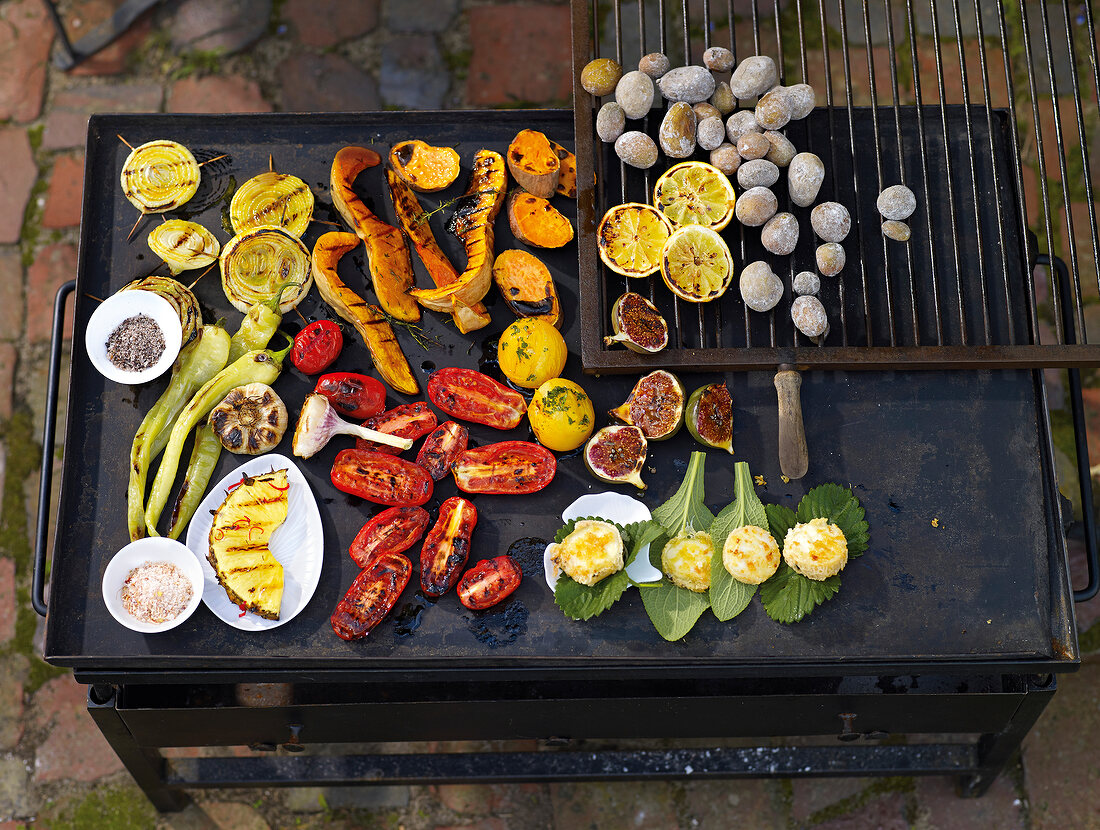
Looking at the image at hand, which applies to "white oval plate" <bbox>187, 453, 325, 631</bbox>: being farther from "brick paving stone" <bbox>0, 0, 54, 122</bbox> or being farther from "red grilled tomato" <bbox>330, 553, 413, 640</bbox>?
"brick paving stone" <bbox>0, 0, 54, 122</bbox>

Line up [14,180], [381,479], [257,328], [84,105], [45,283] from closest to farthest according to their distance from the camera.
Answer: [381,479] < [257,328] < [45,283] < [14,180] < [84,105]

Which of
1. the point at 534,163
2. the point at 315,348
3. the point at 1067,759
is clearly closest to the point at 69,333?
the point at 315,348

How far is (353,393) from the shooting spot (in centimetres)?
339

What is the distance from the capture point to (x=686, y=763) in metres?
4.01

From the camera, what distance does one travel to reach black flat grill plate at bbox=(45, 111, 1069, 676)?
321 cm

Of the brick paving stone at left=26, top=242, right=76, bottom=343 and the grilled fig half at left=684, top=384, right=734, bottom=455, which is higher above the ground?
the brick paving stone at left=26, top=242, right=76, bottom=343

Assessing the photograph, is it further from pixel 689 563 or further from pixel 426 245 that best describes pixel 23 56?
pixel 689 563

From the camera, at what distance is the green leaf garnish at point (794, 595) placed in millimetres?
3193

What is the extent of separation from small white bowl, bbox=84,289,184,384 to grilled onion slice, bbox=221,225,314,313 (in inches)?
9.5

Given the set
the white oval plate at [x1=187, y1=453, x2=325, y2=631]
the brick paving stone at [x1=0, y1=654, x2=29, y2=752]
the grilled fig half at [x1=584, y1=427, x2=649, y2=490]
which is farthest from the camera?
the brick paving stone at [x1=0, y1=654, x2=29, y2=752]

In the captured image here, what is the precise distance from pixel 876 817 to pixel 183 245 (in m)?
4.00

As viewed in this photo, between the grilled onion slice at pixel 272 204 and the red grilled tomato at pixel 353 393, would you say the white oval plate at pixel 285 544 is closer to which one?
the red grilled tomato at pixel 353 393

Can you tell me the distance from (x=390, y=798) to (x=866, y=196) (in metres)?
3.46

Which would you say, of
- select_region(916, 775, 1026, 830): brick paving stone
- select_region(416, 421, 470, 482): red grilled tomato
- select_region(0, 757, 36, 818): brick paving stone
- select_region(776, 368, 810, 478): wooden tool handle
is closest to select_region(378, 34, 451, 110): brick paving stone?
select_region(416, 421, 470, 482): red grilled tomato
